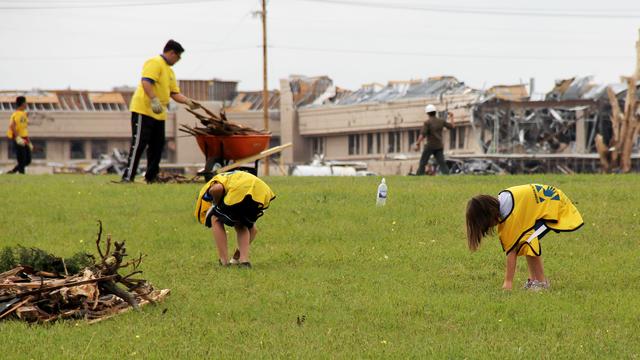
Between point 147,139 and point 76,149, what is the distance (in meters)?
70.7

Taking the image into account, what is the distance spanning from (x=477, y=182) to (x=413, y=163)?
45025mm

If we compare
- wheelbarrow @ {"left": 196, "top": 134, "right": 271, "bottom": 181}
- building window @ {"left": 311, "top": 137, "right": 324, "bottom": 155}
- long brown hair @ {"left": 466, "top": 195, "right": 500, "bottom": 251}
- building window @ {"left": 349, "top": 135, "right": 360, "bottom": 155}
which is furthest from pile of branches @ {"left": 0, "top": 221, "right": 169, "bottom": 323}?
building window @ {"left": 311, "top": 137, "right": 324, "bottom": 155}

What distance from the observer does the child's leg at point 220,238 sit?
12539 mm

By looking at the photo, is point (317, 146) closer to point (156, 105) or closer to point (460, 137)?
point (460, 137)

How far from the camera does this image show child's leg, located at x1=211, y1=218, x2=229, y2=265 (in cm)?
1254

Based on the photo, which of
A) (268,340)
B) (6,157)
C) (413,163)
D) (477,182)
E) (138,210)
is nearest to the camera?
(268,340)

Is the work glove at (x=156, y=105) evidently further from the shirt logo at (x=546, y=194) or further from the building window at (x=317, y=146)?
the building window at (x=317, y=146)

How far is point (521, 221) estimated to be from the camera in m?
11.0

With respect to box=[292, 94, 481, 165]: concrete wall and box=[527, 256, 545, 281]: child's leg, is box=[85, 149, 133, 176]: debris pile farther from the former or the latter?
box=[527, 256, 545, 281]: child's leg

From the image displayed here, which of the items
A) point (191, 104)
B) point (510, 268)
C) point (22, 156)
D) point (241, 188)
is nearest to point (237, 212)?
point (241, 188)

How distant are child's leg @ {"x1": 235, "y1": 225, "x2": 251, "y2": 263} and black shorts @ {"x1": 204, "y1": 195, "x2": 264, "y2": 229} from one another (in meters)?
0.07

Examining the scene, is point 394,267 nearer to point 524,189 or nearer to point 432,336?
point 524,189

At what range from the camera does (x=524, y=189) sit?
36.6ft

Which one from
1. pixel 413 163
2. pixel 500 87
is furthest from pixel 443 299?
pixel 500 87
